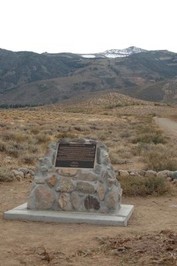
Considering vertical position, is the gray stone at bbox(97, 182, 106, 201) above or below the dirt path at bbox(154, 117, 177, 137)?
above

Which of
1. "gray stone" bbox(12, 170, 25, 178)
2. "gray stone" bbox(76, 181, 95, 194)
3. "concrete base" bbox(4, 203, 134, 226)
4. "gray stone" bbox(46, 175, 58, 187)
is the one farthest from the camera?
"gray stone" bbox(12, 170, 25, 178)

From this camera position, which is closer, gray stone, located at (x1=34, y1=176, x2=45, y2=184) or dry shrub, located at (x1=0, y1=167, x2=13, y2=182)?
gray stone, located at (x1=34, y1=176, x2=45, y2=184)

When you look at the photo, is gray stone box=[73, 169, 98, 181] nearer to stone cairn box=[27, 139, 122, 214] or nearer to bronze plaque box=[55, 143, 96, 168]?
stone cairn box=[27, 139, 122, 214]

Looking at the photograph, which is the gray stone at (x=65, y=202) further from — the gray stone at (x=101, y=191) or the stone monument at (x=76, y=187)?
the gray stone at (x=101, y=191)

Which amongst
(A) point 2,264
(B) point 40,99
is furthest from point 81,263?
(B) point 40,99

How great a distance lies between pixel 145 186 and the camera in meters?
11.7

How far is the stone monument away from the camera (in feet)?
30.6

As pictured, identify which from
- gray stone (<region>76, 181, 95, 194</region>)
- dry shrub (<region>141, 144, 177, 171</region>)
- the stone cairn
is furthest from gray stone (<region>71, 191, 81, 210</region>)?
dry shrub (<region>141, 144, 177, 171</region>)

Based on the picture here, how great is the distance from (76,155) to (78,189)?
69 centimetres

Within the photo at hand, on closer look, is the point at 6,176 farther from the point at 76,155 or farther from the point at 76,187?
the point at 76,187

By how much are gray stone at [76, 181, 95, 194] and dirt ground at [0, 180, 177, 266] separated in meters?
0.76

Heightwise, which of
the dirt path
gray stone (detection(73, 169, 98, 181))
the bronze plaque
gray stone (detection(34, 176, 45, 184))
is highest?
the bronze plaque

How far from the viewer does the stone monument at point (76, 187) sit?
9328 millimetres

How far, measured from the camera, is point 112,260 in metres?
6.62
